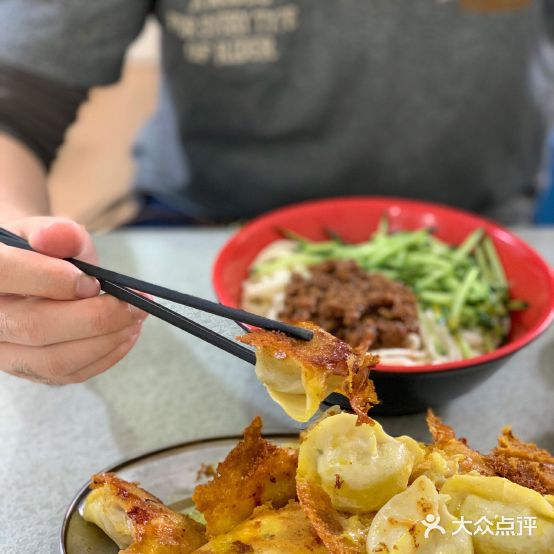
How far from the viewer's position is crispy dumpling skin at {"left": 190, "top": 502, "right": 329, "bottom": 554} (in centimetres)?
75

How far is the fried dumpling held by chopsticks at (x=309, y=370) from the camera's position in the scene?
78cm

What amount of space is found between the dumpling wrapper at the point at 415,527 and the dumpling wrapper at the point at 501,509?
0.9 inches

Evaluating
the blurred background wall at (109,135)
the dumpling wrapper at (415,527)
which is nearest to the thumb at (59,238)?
the dumpling wrapper at (415,527)

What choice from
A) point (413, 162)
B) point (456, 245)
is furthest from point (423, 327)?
point (413, 162)

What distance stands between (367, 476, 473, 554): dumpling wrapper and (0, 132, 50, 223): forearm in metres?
0.87

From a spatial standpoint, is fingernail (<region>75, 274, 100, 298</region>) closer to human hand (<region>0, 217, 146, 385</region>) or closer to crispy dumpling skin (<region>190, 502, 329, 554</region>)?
human hand (<region>0, 217, 146, 385</region>)

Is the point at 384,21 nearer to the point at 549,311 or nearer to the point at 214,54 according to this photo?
the point at 214,54

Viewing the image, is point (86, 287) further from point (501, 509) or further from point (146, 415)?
point (501, 509)

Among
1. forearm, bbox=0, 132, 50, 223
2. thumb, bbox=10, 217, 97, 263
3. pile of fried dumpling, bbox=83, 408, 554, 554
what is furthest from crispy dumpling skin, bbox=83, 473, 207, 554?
forearm, bbox=0, 132, 50, 223

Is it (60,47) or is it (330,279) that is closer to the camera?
(330,279)

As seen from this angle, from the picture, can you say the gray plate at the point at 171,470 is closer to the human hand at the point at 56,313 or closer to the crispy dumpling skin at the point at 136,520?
the crispy dumpling skin at the point at 136,520

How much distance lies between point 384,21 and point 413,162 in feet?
1.40

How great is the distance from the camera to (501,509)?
76cm

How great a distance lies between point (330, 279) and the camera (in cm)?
144
